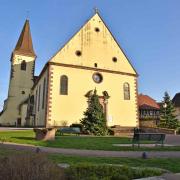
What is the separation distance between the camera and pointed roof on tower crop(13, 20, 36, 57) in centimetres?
6212

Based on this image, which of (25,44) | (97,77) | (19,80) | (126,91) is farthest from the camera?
(25,44)

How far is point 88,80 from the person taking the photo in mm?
33562

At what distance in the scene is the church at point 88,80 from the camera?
102ft

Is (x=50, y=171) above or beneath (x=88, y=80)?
beneath

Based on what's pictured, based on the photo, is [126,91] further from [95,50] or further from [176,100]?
[176,100]

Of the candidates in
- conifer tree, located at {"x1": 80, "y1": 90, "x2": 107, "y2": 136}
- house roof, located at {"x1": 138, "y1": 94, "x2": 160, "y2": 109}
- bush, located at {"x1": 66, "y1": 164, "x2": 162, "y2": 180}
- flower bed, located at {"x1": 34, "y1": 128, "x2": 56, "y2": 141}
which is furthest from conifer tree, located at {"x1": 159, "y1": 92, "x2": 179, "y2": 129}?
bush, located at {"x1": 66, "y1": 164, "x2": 162, "y2": 180}

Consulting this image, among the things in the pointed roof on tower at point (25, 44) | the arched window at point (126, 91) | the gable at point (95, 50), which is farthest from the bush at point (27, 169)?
the pointed roof on tower at point (25, 44)

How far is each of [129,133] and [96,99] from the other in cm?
546

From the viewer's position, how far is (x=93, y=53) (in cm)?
3453

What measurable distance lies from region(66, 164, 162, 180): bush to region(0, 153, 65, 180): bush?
0.58m

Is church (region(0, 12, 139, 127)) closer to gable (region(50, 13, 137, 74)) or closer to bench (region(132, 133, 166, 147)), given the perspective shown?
gable (region(50, 13, 137, 74))

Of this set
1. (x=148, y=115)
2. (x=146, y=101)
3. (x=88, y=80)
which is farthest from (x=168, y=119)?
(x=146, y=101)

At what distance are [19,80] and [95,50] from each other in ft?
103

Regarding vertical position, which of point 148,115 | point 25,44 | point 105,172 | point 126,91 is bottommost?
point 105,172
